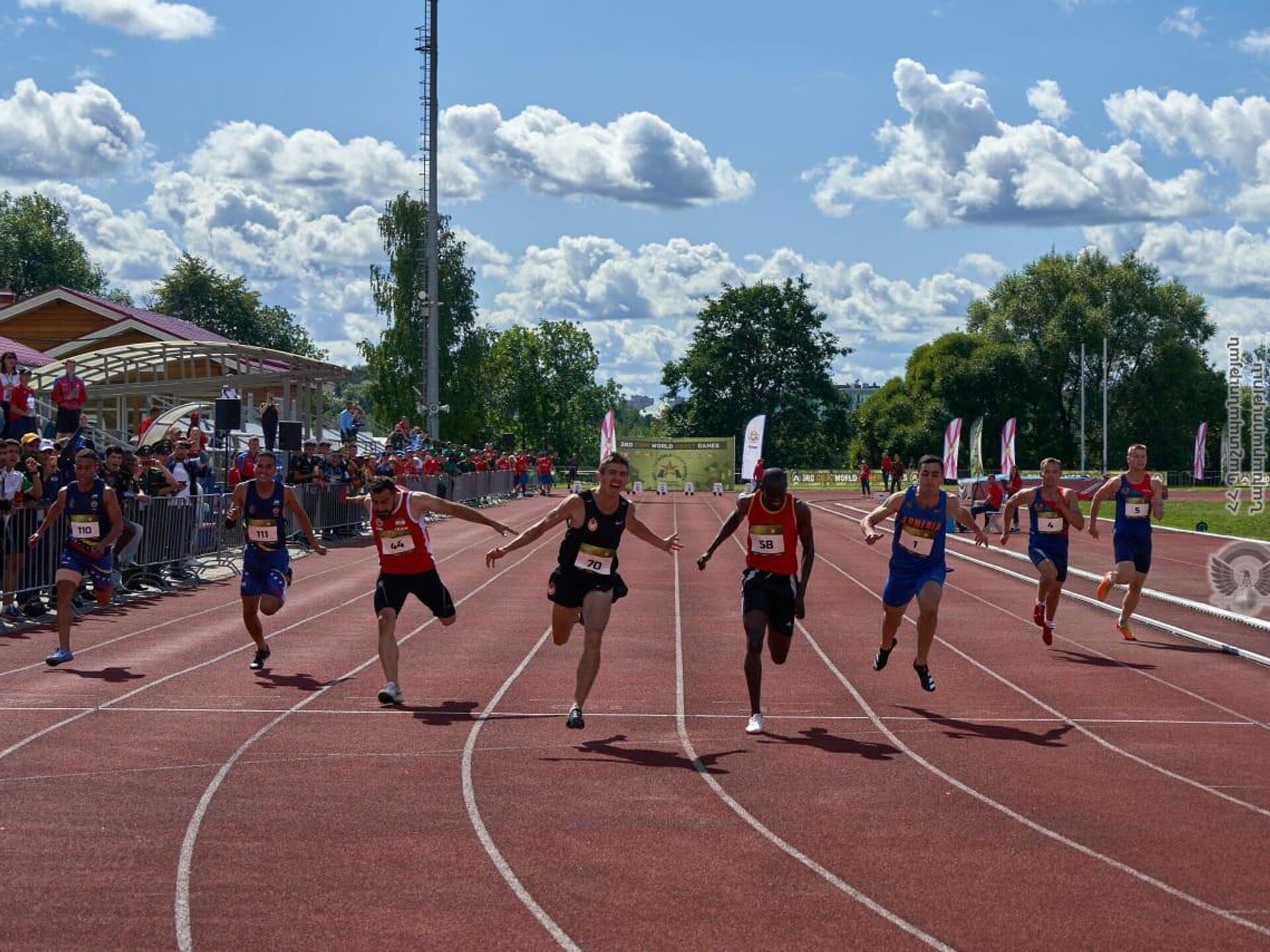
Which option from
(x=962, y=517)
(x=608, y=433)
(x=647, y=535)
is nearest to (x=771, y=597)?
(x=647, y=535)

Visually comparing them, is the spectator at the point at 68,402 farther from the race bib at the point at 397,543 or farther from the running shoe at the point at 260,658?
the race bib at the point at 397,543

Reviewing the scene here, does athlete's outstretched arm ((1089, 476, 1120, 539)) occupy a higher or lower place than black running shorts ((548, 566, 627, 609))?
higher

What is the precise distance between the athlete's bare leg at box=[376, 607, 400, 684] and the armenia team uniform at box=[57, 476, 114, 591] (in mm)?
3528

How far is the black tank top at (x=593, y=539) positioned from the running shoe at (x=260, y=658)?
3.91 metres

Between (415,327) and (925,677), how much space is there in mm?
66656

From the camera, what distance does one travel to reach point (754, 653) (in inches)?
424

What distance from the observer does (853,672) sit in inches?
541

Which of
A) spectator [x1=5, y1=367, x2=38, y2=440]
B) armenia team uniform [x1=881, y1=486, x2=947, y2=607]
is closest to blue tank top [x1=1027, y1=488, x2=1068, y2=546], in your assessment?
armenia team uniform [x1=881, y1=486, x2=947, y2=607]

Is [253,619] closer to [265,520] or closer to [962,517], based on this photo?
[265,520]

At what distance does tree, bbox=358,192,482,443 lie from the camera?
75.5m

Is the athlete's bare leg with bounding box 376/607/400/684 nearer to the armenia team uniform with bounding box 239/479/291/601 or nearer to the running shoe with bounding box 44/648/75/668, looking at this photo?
the armenia team uniform with bounding box 239/479/291/601

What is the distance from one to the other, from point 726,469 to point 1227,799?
65.7m

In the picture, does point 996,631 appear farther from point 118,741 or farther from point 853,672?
point 118,741

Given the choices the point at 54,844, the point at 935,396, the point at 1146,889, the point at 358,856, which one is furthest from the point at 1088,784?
the point at 935,396
